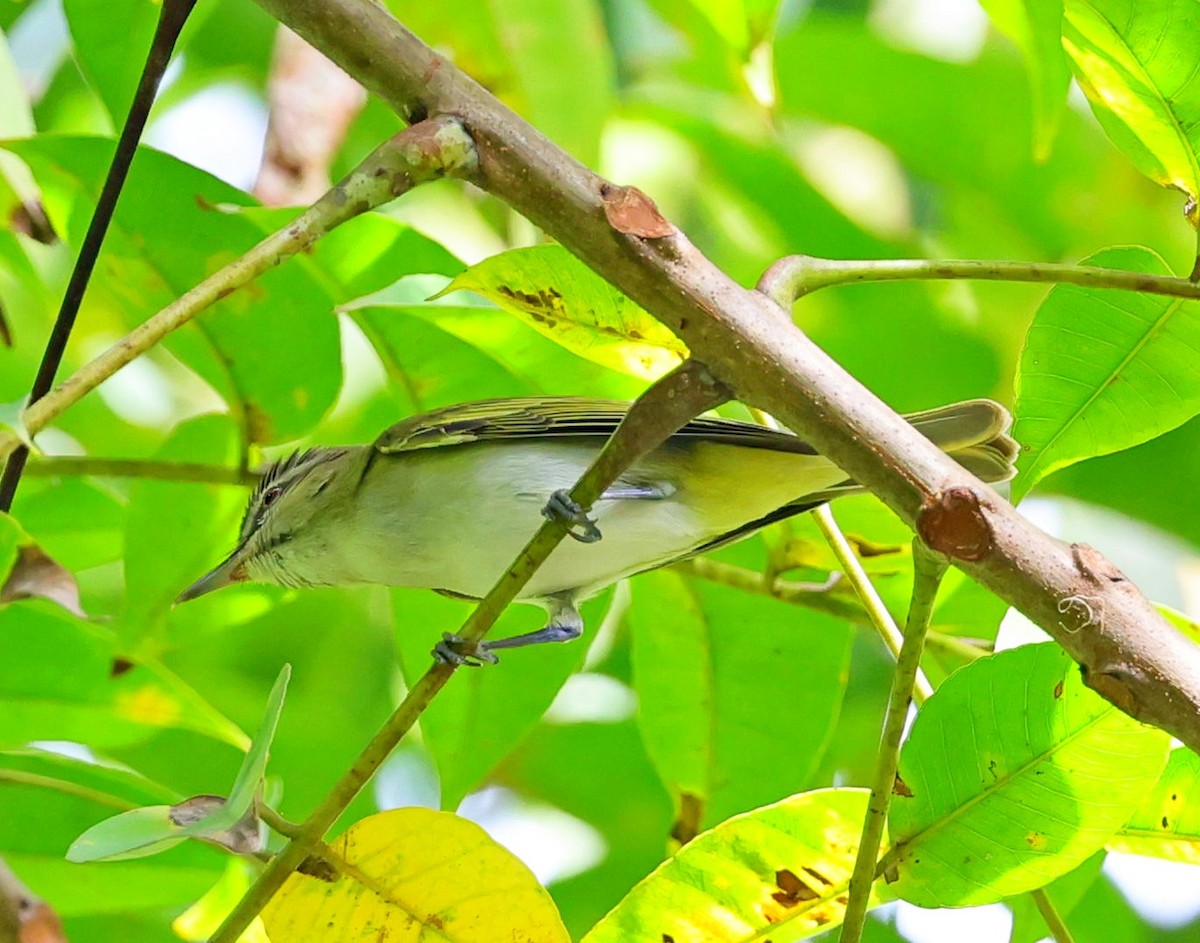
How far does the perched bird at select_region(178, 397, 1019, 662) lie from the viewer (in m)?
2.31

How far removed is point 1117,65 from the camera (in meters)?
1.49

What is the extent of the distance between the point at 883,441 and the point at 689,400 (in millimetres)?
173

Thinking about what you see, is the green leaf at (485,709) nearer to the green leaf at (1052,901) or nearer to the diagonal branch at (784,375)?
the green leaf at (1052,901)

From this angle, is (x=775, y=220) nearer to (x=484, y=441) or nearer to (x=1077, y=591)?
(x=484, y=441)

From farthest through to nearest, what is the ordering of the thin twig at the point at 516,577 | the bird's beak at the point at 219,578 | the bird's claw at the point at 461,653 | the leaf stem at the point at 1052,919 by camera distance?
the bird's beak at the point at 219,578, the leaf stem at the point at 1052,919, the bird's claw at the point at 461,653, the thin twig at the point at 516,577

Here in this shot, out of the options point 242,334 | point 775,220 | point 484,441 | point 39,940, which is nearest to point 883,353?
point 775,220

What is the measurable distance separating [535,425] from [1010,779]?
1.15m

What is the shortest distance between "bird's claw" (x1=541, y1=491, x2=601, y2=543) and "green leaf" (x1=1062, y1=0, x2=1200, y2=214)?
711 mm

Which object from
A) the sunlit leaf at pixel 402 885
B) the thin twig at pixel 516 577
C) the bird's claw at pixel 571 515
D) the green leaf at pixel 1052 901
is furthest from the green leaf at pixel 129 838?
the green leaf at pixel 1052 901

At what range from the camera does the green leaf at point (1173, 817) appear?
1604 millimetres

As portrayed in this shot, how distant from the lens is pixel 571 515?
1.53 meters

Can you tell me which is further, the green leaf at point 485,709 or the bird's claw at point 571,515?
the green leaf at point 485,709

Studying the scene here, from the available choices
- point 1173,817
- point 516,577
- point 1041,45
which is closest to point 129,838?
point 516,577

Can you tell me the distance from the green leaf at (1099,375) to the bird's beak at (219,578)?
1.46 metres
